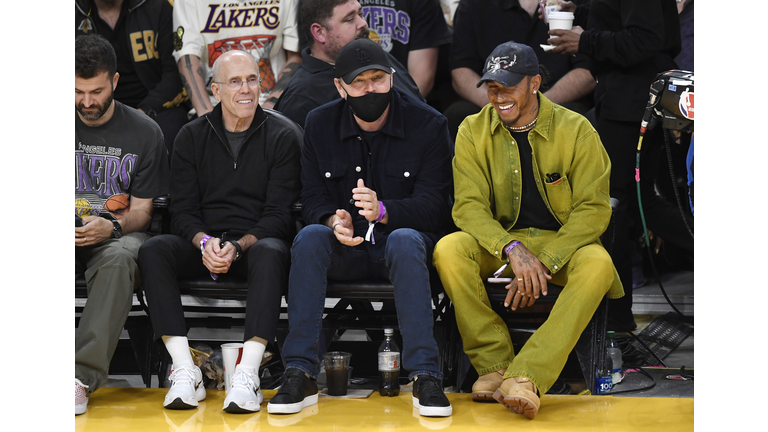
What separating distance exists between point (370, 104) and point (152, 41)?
2.05 meters

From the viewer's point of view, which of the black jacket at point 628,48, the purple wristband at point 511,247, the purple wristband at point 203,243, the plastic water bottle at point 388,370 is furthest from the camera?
the black jacket at point 628,48

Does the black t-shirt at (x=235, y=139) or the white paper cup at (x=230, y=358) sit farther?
the black t-shirt at (x=235, y=139)

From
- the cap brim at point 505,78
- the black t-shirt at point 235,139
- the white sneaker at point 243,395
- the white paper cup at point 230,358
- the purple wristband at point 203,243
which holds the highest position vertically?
the cap brim at point 505,78

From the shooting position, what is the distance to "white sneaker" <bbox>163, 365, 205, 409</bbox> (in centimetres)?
311

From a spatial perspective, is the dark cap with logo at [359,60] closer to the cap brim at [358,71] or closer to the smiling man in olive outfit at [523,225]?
the cap brim at [358,71]

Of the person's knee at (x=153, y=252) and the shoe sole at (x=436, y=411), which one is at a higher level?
the person's knee at (x=153, y=252)

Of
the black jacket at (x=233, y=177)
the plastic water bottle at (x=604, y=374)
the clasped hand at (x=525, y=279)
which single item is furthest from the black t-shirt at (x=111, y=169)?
the plastic water bottle at (x=604, y=374)

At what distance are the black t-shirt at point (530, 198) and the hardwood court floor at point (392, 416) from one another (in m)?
0.73

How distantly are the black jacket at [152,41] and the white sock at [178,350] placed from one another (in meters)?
1.96

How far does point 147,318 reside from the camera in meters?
3.56

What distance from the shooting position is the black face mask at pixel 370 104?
3465 mm

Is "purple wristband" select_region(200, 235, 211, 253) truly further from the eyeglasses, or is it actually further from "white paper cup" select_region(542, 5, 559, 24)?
"white paper cup" select_region(542, 5, 559, 24)

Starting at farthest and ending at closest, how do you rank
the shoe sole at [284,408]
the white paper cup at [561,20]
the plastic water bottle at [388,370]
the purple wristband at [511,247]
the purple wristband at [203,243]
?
the white paper cup at [561,20] < the purple wristband at [203,243] < the plastic water bottle at [388,370] < the purple wristband at [511,247] < the shoe sole at [284,408]
